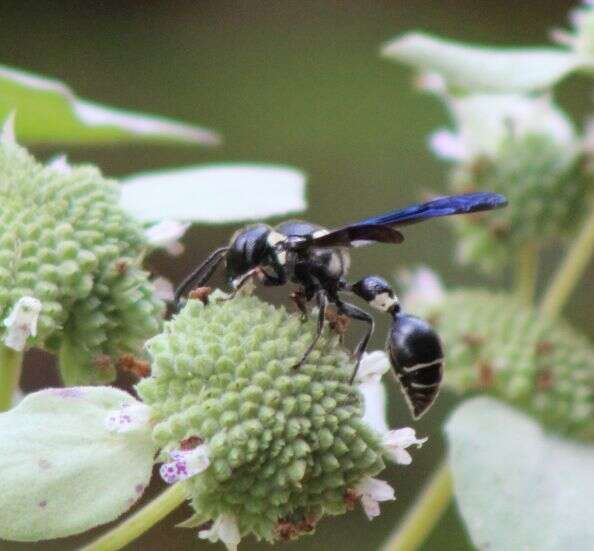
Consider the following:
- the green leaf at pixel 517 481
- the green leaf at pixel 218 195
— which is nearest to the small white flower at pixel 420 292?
the green leaf at pixel 517 481

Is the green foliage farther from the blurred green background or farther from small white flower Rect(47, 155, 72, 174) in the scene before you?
the blurred green background

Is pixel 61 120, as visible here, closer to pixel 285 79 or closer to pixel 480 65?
pixel 480 65

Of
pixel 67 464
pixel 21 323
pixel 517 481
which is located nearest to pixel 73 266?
pixel 21 323

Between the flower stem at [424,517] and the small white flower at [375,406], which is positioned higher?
the small white flower at [375,406]

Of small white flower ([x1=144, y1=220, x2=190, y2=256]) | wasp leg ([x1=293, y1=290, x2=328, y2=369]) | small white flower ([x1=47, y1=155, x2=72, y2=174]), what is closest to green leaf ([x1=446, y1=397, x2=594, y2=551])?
wasp leg ([x1=293, y1=290, x2=328, y2=369])

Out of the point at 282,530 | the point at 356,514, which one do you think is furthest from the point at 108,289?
the point at 356,514

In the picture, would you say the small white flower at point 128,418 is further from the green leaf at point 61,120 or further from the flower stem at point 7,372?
the green leaf at point 61,120

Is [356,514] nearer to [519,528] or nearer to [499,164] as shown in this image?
[499,164]
